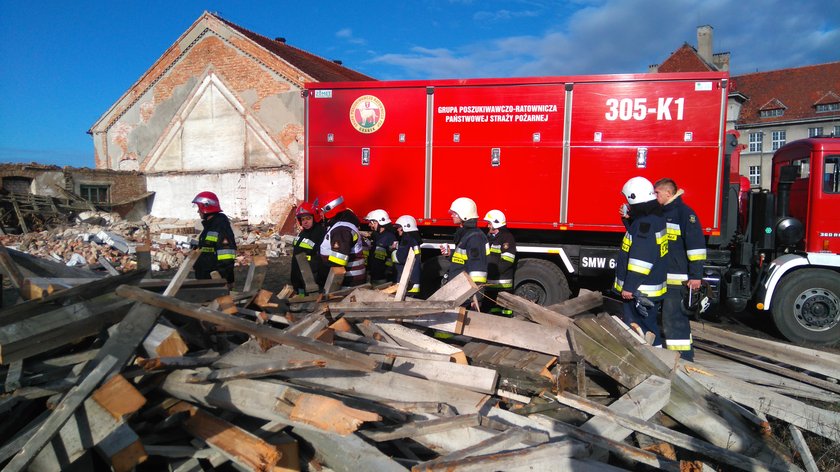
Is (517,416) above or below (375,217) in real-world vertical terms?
below

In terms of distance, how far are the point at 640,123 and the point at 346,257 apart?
14.2 ft

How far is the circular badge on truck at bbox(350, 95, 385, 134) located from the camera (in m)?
7.86

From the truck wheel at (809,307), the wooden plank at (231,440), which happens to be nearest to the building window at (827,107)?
the truck wheel at (809,307)

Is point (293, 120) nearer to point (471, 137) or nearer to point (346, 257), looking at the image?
point (471, 137)

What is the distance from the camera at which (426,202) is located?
7.77m

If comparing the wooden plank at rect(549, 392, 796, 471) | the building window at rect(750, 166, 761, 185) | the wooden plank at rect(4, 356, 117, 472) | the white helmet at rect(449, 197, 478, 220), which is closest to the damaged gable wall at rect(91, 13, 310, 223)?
the white helmet at rect(449, 197, 478, 220)

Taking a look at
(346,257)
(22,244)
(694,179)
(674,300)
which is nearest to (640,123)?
(694,179)

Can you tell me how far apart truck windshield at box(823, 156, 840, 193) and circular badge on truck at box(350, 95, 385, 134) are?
6.02m

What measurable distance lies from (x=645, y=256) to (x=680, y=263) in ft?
1.43

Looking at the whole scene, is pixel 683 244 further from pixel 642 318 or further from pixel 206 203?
pixel 206 203

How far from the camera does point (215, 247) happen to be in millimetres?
5832

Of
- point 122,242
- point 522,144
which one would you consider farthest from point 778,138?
point 122,242

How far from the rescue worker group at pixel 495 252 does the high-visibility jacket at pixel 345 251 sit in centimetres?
1

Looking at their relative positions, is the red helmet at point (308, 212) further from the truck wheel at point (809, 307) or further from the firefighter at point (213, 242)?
the truck wheel at point (809, 307)
